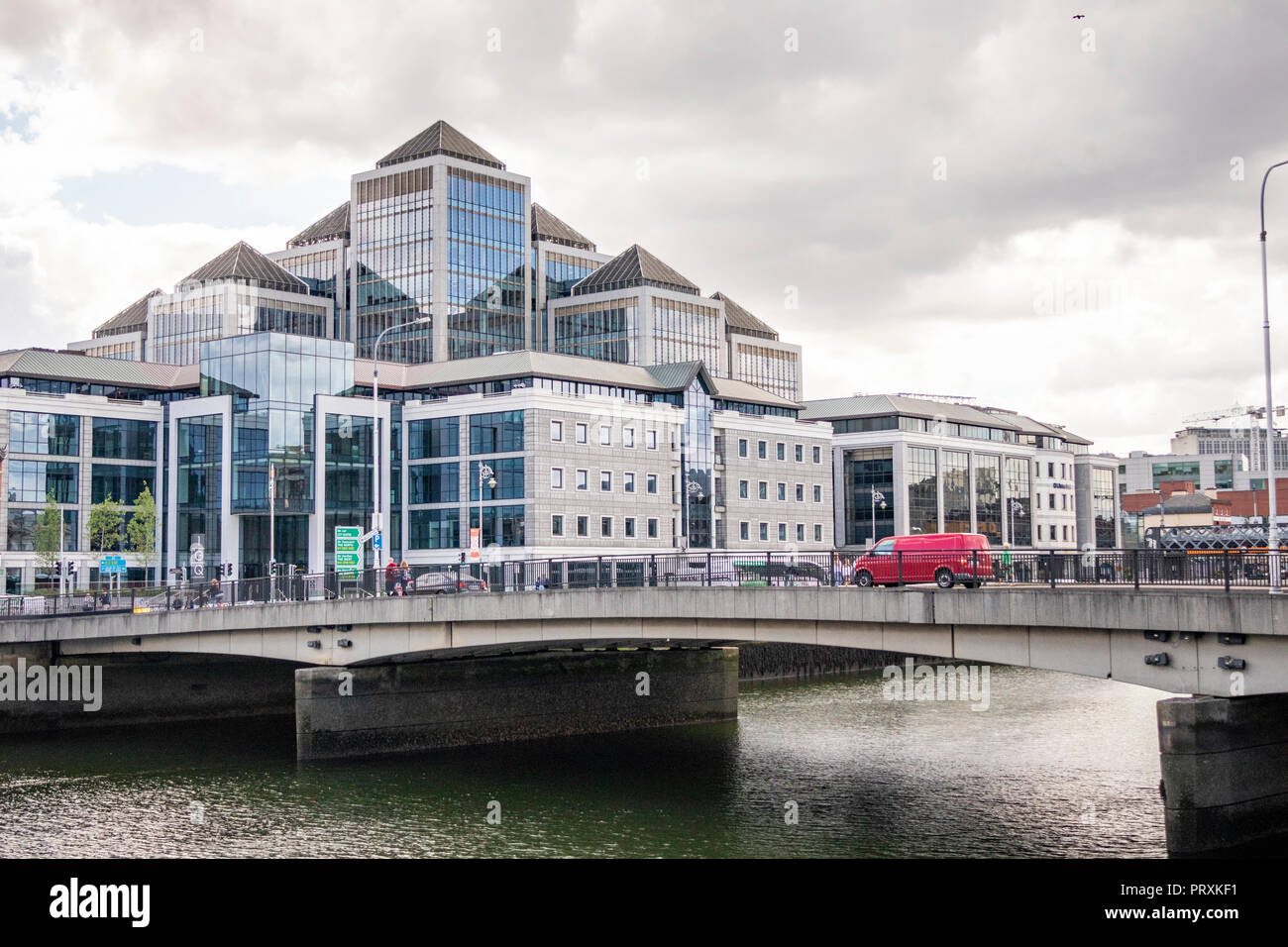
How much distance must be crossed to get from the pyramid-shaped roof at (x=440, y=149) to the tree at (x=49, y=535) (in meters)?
46.8

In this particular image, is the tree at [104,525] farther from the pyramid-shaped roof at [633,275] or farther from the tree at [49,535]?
the pyramid-shaped roof at [633,275]

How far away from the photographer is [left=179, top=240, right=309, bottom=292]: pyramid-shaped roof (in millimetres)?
123188

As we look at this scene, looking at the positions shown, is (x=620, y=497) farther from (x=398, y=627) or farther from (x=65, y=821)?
(x=65, y=821)

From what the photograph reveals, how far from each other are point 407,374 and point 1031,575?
7011 cm

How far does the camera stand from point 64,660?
48.7 metres

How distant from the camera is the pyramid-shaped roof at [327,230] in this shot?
417 feet

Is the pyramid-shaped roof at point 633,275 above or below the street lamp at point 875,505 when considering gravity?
above

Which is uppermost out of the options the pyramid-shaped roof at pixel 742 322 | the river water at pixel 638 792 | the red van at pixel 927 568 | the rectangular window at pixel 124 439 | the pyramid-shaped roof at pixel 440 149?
the pyramid-shaped roof at pixel 440 149

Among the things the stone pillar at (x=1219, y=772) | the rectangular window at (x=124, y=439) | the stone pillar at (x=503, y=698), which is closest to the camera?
the stone pillar at (x=1219, y=772)

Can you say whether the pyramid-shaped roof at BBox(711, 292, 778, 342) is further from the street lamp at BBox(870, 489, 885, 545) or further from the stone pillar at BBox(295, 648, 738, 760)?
the stone pillar at BBox(295, 648, 738, 760)

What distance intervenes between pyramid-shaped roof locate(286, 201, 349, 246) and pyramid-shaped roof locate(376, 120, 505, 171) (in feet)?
28.9

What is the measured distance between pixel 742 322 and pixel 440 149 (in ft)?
134

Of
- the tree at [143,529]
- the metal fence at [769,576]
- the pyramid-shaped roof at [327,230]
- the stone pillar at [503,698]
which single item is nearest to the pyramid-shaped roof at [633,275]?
the pyramid-shaped roof at [327,230]
